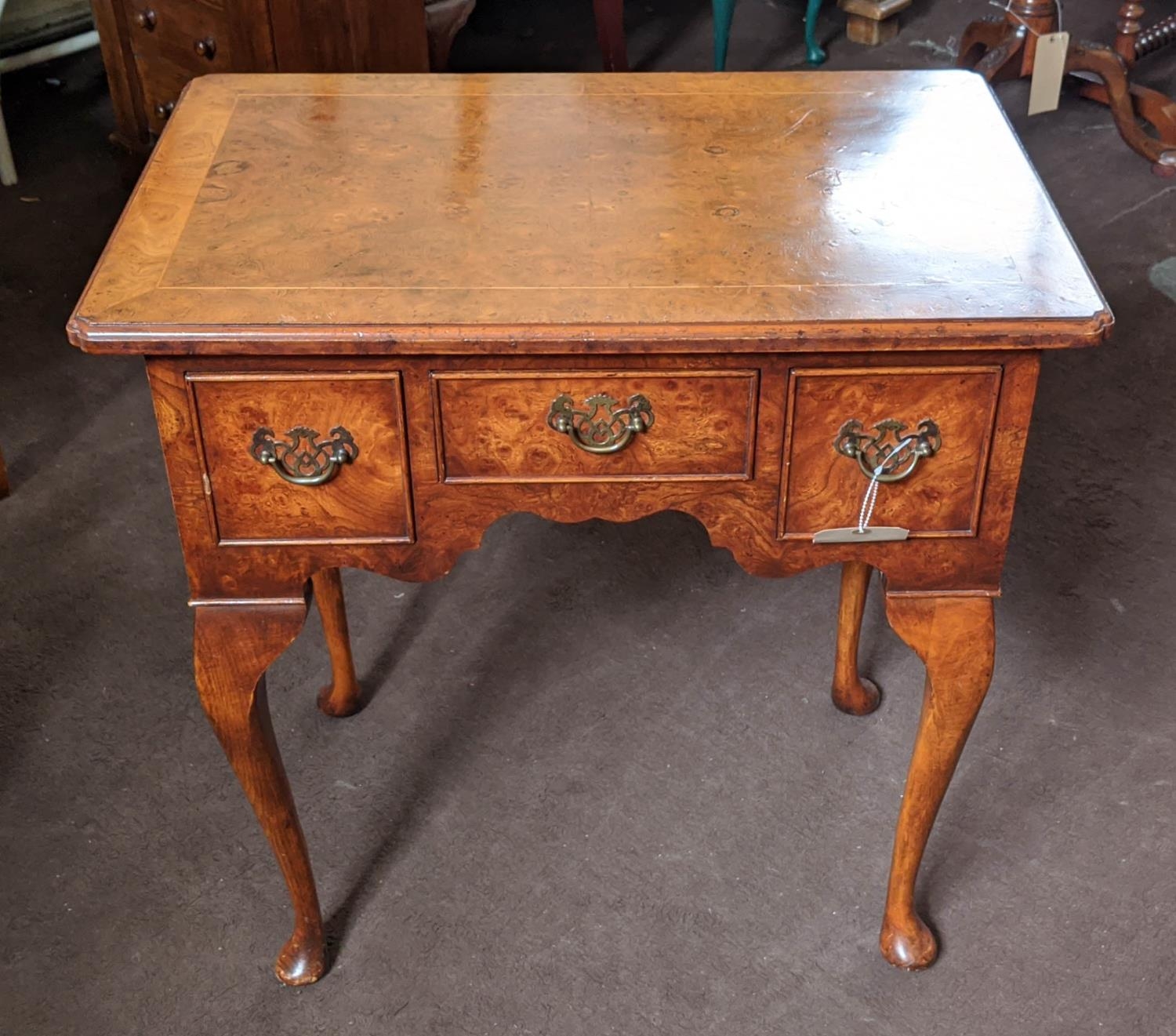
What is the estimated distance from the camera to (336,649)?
6.56 ft

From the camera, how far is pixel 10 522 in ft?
8.09

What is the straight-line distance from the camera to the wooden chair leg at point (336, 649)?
1925mm

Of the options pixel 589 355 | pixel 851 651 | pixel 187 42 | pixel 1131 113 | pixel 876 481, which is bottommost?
pixel 851 651

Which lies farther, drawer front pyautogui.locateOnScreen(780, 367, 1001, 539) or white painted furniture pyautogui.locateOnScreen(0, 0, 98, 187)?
white painted furniture pyautogui.locateOnScreen(0, 0, 98, 187)

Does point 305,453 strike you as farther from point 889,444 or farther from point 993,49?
point 993,49

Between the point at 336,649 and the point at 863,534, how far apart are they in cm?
90

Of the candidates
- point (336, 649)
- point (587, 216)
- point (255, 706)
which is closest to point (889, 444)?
point (587, 216)

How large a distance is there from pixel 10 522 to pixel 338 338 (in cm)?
146

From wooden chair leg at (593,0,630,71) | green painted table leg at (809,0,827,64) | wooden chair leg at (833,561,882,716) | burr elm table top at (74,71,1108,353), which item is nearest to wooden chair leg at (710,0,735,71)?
wooden chair leg at (593,0,630,71)

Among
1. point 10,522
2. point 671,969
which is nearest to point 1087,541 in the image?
point 671,969

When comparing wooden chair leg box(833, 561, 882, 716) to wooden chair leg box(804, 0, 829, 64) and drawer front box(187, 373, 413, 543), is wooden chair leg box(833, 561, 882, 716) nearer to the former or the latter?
drawer front box(187, 373, 413, 543)

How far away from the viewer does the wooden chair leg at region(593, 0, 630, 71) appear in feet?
12.0

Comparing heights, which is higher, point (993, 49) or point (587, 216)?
point (587, 216)

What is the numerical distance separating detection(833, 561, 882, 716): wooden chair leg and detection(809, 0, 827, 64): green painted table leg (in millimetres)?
2409
